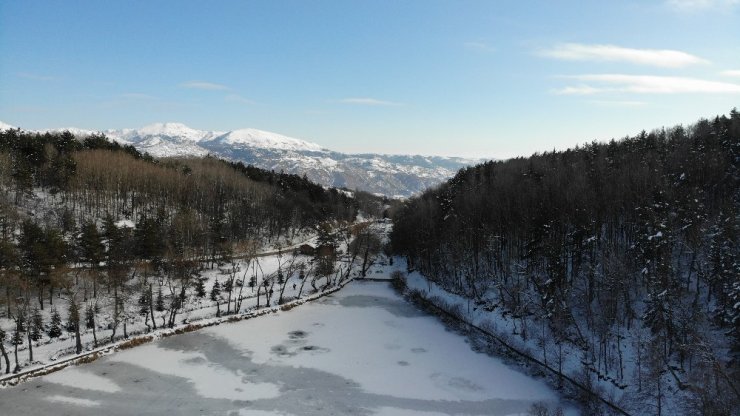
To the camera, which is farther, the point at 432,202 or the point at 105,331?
the point at 432,202

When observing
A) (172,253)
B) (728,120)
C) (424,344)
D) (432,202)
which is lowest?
(424,344)

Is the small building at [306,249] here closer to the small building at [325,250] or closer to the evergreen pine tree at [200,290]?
the small building at [325,250]

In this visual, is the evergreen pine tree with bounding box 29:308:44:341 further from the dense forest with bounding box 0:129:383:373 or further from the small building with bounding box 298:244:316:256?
the small building with bounding box 298:244:316:256

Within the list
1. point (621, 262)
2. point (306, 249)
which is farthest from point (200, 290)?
point (621, 262)

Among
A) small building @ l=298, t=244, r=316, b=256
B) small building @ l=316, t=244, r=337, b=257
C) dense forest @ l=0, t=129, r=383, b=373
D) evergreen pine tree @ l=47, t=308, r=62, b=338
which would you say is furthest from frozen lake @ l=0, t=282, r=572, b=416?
small building @ l=298, t=244, r=316, b=256

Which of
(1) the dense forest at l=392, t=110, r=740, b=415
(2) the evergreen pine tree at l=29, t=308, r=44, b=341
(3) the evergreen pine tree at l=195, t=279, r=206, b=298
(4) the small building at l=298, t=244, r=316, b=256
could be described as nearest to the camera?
(1) the dense forest at l=392, t=110, r=740, b=415

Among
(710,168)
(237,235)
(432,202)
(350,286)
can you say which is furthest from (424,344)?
(237,235)

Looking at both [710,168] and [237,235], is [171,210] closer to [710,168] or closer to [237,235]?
[237,235]
